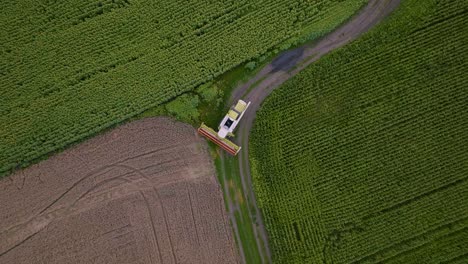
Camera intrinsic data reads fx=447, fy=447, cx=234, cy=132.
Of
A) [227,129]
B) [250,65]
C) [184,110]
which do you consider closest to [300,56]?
[250,65]

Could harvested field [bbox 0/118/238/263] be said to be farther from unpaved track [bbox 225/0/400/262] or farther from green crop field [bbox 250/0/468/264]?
unpaved track [bbox 225/0/400/262]

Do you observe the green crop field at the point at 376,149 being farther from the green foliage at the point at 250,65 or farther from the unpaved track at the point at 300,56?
the green foliage at the point at 250,65

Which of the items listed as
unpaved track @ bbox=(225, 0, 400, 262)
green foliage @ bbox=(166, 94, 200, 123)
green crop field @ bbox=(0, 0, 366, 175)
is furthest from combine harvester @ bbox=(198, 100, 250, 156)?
green crop field @ bbox=(0, 0, 366, 175)

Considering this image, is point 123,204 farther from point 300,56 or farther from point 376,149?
point 376,149

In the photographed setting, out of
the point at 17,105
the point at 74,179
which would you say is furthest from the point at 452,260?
the point at 17,105

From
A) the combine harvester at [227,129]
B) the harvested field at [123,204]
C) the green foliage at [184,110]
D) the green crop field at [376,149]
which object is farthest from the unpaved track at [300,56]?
the harvested field at [123,204]

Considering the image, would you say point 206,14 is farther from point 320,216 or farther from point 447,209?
point 447,209
